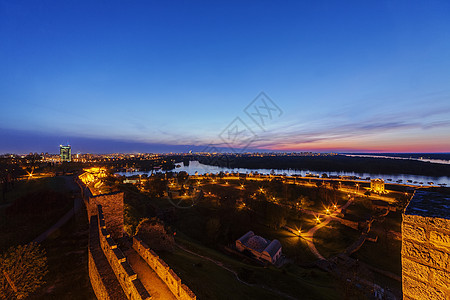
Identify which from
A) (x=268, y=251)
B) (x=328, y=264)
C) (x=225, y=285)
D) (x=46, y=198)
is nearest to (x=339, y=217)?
(x=328, y=264)

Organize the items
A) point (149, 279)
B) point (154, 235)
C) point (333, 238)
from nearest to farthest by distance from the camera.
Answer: point (149, 279)
point (154, 235)
point (333, 238)

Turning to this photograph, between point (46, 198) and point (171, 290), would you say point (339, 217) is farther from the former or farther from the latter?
point (46, 198)

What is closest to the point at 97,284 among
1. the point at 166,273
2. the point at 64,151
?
the point at 166,273

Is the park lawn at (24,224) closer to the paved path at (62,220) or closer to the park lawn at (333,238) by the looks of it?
the paved path at (62,220)

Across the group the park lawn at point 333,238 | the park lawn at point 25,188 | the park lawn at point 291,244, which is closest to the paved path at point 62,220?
the park lawn at point 25,188

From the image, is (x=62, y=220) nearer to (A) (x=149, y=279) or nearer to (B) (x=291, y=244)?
(A) (x=149, y=279)
